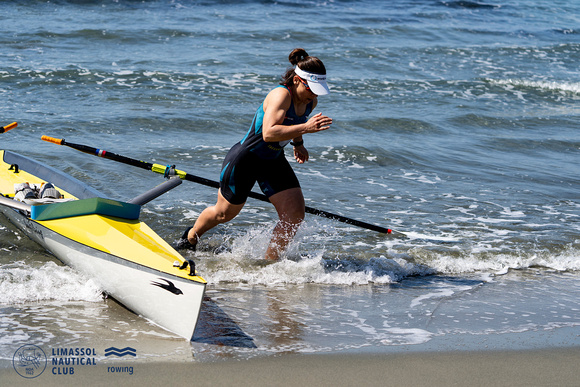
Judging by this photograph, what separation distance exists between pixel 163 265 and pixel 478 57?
1461 cm

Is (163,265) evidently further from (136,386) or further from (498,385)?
(498,385)

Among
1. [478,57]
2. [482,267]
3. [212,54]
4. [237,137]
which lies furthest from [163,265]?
[478,57]

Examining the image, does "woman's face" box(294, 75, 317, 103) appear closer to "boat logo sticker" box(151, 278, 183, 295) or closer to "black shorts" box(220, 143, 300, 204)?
"black shorts" box(220, 143, 300, 204)

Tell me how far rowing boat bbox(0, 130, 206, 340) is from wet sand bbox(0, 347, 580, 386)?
0.43 m

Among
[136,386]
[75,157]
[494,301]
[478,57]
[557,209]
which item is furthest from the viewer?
[478,57]

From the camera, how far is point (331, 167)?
838cm

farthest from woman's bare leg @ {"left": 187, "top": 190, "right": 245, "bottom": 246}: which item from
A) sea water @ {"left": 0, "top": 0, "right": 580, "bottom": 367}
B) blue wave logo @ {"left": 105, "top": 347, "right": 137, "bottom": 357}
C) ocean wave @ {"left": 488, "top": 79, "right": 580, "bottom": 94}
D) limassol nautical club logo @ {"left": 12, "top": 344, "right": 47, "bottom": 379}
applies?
ocean wave @ {"left": 488, "top": 79, "right": 580, "bottom": 94}

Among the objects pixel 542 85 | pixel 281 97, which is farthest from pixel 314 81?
pixel 542 85

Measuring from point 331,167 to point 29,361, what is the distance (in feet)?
18.4

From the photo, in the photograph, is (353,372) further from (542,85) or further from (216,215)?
(542,85)

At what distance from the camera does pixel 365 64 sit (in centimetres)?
1454

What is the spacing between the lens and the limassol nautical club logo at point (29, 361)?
3.15 m

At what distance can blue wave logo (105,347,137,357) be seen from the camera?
3385mm

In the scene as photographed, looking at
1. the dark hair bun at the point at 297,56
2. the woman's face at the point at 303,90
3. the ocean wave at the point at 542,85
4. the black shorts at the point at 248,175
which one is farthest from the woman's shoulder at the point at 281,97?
the ocean wave at the point at 542,85
